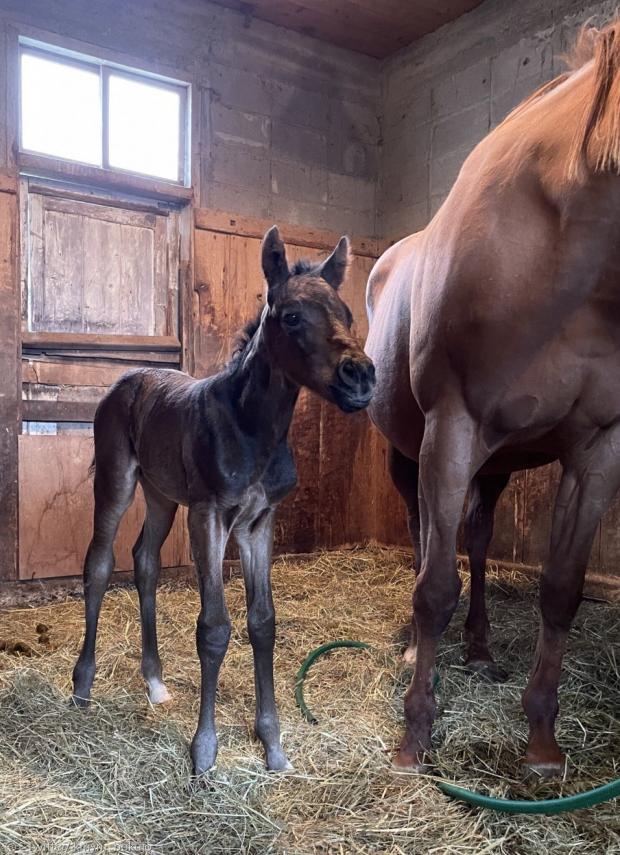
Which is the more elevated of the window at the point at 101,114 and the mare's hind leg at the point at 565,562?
the window at the point at 101,114

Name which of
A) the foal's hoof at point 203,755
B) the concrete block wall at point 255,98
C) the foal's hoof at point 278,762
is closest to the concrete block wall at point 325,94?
the concrete block wall at point 255,98

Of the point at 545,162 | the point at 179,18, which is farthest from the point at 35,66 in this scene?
the point at 545,162

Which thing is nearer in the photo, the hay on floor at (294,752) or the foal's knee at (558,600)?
the hay on floor at (294,752)

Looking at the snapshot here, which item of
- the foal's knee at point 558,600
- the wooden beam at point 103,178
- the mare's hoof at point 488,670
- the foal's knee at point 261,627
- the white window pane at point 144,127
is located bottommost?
the mare's hoof at point 488,670

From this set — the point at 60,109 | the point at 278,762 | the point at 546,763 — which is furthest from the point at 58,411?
the point at 546,763

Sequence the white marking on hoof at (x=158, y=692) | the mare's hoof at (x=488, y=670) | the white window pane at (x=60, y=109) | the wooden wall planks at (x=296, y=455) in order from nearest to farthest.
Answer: the white marking on hoof at (x=158, y=692), the mare's hoof at (x=488, y=670), the wooden wall planks at (x=296, y=455), the white window pane at (x=60, y=109)

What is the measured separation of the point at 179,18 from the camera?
5.02m

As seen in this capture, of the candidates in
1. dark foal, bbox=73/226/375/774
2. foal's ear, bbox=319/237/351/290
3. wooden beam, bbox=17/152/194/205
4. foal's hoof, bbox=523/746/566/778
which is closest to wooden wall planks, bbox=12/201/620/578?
wooden beam, bbox=17/152/194/205

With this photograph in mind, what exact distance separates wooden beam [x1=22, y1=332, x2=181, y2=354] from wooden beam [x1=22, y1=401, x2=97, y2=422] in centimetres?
36

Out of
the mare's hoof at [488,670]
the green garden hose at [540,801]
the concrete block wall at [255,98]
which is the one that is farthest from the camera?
the concrete block wall at [255,98]

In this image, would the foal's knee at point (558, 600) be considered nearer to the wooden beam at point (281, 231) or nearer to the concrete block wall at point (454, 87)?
the wooden beam at point (281, 231)

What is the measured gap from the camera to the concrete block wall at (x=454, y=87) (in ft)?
15.8

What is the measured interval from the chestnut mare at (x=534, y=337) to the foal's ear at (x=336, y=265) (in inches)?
11.7

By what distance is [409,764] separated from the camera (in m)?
2.29
